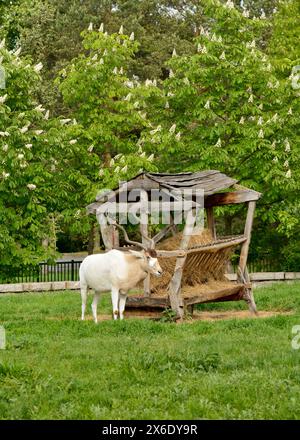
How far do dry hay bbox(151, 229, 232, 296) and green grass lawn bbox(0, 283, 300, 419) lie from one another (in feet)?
7.43

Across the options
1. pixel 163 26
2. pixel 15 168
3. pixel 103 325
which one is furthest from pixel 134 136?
pixel 163 26

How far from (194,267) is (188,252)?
3.92 ft

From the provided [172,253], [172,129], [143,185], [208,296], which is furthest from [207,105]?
[172,253]

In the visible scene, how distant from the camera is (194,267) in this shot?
17594 millimetres

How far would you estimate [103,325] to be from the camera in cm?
1481

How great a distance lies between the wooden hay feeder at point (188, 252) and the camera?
1653 centimetres

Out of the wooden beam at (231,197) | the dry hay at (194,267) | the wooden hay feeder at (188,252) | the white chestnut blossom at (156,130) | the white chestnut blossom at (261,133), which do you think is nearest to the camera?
the wooden hay feeder at (188,252)

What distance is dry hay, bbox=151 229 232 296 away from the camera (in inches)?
689

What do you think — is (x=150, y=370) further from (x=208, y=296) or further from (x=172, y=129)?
(x=172, y=129)

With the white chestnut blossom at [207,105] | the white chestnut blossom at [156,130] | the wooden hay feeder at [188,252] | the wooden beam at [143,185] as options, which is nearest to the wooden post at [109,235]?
the wooden hay feeder at [188,252]

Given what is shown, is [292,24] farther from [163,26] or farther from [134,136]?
[163,26]

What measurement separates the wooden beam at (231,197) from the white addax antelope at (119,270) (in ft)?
8.66

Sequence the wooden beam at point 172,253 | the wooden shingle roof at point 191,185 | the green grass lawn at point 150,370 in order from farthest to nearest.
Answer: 1. the wooden shingle roof at point 191,185
2. the wooden beam at point 172,253
3. the green grass lawn at point 150,370

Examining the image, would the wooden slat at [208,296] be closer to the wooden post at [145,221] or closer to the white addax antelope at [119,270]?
the wooden post at [145,221]
